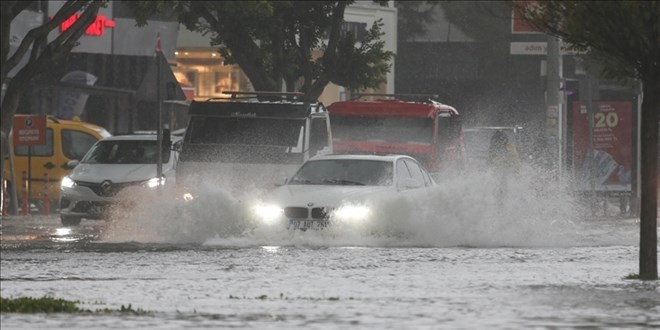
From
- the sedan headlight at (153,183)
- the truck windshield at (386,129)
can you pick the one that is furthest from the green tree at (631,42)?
the truck windshield at (386,129)

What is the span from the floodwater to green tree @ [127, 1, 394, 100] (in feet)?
27.0

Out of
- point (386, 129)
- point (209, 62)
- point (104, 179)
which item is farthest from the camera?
point (209, 62)

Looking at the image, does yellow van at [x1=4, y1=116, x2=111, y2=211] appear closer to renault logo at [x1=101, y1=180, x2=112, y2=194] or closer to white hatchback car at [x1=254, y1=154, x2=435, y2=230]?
renault logo at [x1=101, y1=180, x2=112, y2=194]

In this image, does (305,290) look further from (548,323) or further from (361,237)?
(361,237)

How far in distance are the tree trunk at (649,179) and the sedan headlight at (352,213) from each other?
655 cm

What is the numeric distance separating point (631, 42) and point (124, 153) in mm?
16948

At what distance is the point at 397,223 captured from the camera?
1030 inches

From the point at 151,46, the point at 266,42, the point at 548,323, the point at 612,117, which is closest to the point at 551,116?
the point at 612,117

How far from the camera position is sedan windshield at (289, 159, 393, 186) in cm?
2672

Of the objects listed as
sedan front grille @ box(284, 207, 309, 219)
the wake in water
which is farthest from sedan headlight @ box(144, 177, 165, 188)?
sedan front grille @ box(284, 207, 309, 219)

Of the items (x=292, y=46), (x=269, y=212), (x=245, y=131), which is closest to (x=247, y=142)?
(x=245, y=131)

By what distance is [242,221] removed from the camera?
1039 inches

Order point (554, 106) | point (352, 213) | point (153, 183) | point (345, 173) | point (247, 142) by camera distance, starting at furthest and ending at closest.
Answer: point (554, 106)
point (153, 183)
point (247, 142)
point (345, 173)
point (352, 213)

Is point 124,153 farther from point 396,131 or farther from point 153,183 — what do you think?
point 396,131
